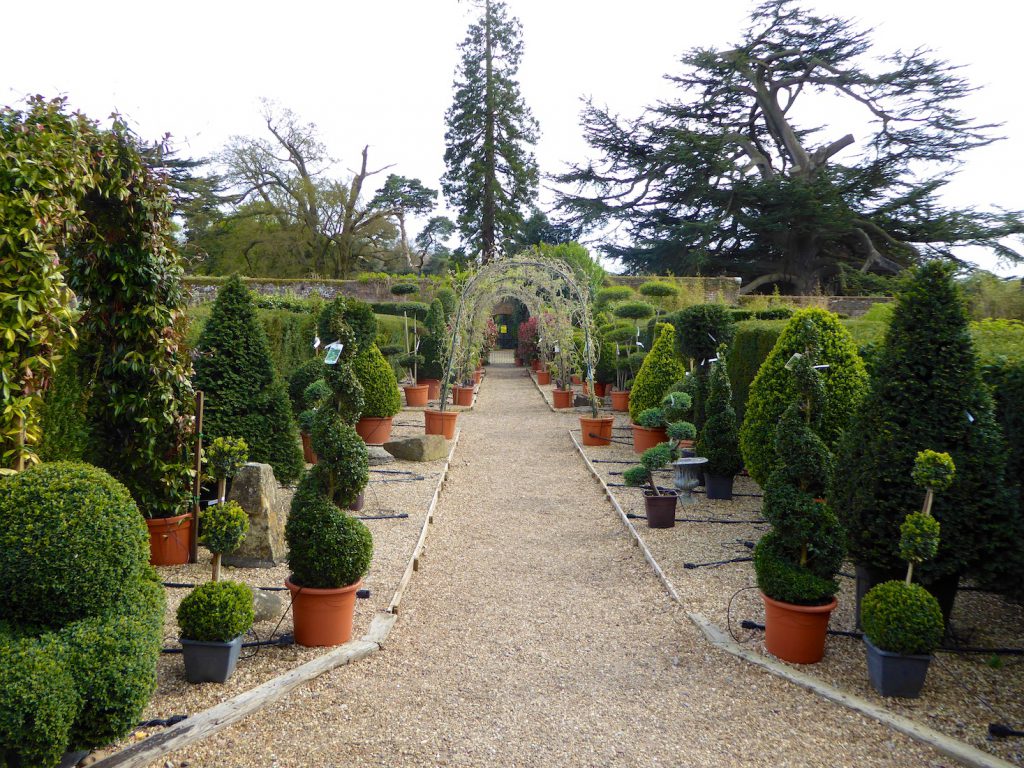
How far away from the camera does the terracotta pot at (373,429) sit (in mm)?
9531

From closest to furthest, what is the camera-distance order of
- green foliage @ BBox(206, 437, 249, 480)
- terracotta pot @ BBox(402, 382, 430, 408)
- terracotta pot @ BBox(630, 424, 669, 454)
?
green foliage @ BBox(206, 437, 249, 480), terracotta pot @ BBox(630, 424, 669, 454), terracotta pot @ BBox(402, 382, 430, 408)

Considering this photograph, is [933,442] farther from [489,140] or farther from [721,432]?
[489,140]

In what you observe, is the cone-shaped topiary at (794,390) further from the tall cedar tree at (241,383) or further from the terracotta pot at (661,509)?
the tall cedar tree at (241,383)

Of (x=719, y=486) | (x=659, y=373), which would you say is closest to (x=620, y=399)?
(x=659, y=373)

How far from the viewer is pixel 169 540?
467 cm

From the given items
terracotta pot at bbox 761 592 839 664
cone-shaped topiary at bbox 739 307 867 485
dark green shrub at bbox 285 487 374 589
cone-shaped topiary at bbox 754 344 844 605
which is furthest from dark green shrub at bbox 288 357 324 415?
terracotta pot at bbox 761 592 839 664

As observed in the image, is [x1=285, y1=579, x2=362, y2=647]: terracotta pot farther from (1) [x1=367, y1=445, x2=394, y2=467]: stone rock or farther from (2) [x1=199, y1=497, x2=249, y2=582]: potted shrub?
(1) [x1=367, y1=445, x2=394, y2=467]: stone rock

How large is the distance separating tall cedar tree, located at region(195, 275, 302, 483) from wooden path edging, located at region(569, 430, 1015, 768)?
3.37m

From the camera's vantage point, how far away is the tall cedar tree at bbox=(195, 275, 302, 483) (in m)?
5.48

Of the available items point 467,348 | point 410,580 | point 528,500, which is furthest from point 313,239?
point 410,580

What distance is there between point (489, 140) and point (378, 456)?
24.0 meters

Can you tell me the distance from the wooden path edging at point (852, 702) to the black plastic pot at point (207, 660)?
2.45 m

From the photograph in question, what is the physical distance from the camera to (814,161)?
27.4 m

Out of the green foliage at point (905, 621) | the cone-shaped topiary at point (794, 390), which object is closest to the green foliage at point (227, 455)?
the green foliage at point (905, 621)
